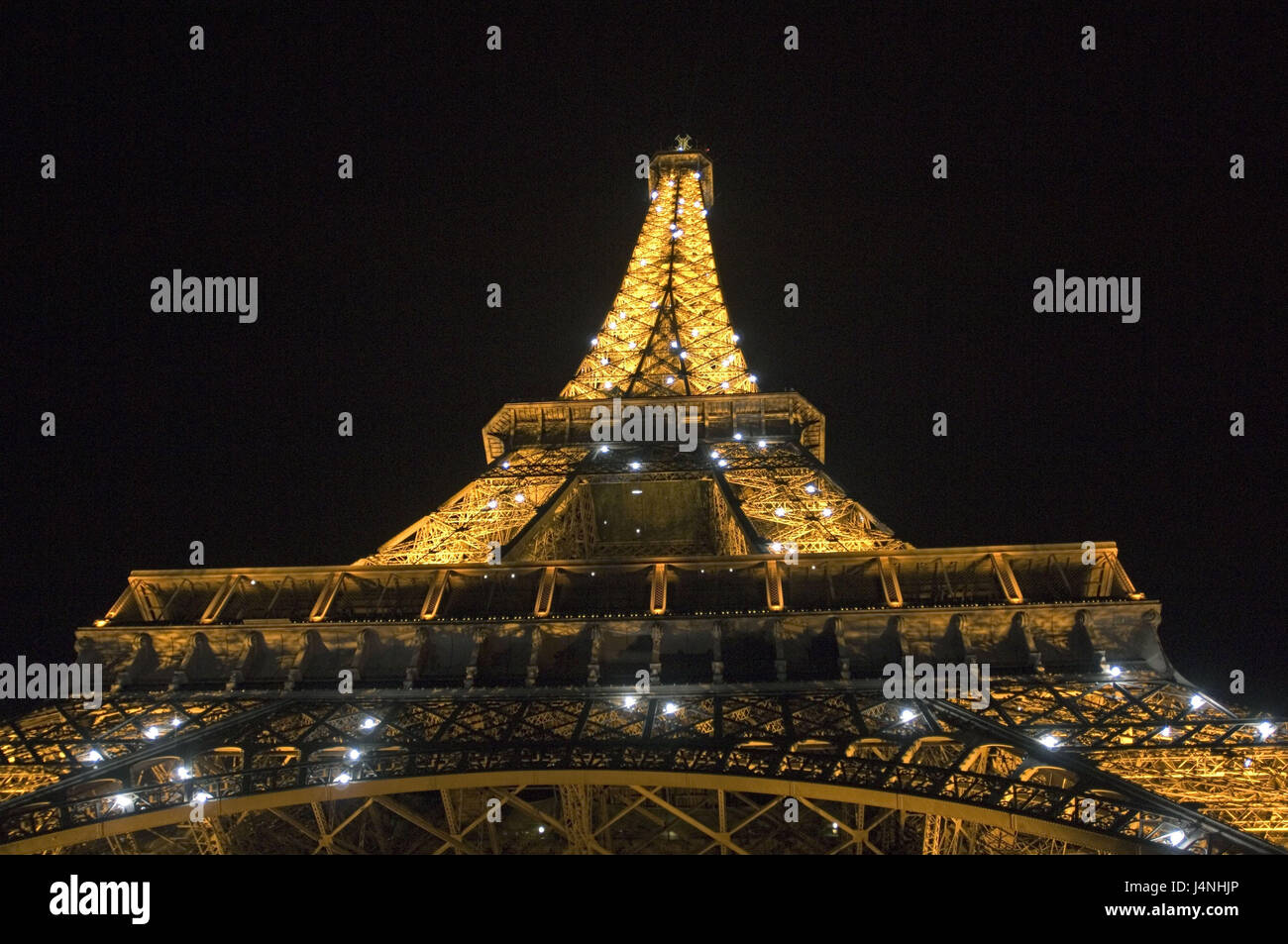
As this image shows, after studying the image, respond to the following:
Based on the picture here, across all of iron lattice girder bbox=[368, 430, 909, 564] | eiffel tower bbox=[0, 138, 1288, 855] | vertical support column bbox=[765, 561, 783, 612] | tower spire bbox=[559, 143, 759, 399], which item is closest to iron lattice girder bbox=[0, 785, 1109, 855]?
eiffel tower bbox=[0, 138, 1288, 855]

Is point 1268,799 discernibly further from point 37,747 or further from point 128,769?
point 37,747

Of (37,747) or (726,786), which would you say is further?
(37,747)

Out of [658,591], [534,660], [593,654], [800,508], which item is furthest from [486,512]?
[593,654]

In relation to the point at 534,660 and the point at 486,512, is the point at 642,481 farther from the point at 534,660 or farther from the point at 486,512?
the point at 534,660

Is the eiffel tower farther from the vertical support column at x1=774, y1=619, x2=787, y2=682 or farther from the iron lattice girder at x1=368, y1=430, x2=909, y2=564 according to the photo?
the iron lattice girder at x1=368, y1=430, x2=909, y2=564
